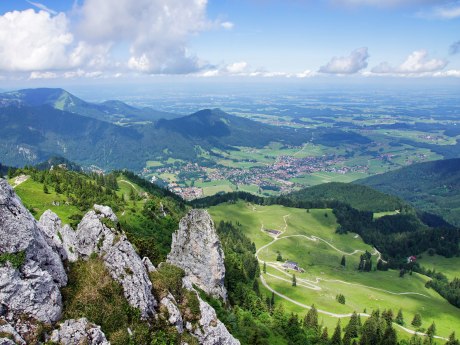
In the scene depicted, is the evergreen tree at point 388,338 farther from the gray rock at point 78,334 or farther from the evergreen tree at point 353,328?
the gray rock at point 78,334

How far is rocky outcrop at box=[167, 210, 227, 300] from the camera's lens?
7000 centimetres

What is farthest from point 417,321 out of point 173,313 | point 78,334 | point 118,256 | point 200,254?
point 78,334

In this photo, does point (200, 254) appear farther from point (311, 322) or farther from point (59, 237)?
point (311, 322)

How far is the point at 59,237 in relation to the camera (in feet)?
151

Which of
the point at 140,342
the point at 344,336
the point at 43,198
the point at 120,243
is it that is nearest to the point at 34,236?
the point at 120,243

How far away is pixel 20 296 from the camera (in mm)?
31828

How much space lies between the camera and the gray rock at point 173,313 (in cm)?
4066

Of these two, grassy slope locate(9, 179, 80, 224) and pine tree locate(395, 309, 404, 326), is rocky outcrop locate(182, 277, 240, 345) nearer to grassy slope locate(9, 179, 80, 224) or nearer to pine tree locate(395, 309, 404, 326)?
grassy slope locate(9, 179, 80, 224)

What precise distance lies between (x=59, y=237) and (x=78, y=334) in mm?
17028

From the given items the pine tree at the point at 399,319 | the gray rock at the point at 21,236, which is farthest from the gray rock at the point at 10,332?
the pine tree at the point at 399,319

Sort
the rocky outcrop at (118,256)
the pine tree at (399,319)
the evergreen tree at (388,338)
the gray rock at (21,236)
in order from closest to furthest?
the gray rock at (21,236) < the rocky outcrop at (118,256) < the evergreen tree at (388,338) < the pine tree at (399,319)

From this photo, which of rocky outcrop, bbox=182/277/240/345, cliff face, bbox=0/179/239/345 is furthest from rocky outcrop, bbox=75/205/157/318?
rocky outcrop, bbox=182/277/240/345

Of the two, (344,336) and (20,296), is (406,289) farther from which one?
(20,296)

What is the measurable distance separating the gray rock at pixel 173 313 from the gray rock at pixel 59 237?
11.7m
